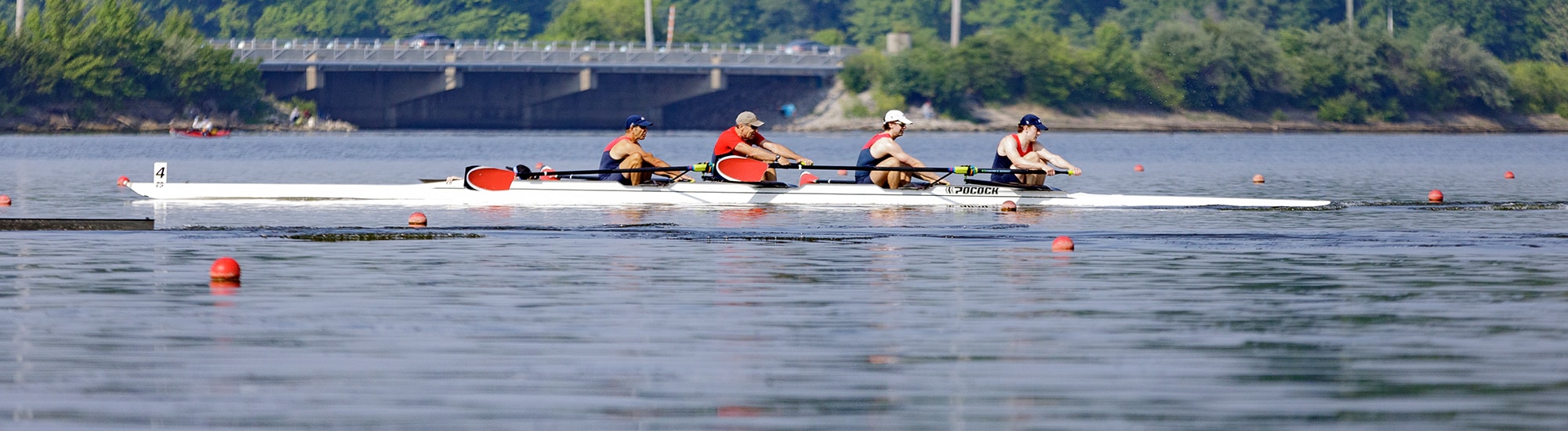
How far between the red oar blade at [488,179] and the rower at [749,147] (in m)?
2.51

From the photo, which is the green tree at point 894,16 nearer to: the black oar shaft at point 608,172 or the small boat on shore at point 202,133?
the small boat on shore at point 202,133

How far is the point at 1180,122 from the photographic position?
310 feet

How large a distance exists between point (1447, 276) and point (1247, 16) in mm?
106431

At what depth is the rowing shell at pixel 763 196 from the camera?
24672mm

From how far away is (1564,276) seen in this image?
50.8 feet

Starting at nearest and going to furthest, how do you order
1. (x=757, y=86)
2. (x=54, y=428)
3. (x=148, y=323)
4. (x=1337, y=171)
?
1. (x=54, y=428)
2. (x=148, y=323)
3. (x=1337, y=171)
4. (x=757, y=86)

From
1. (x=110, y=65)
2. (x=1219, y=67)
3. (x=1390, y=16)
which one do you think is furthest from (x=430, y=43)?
(x=1390, y=16)

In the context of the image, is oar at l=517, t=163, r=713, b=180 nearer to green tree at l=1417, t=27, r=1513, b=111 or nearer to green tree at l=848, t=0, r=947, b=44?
green tree at l=1417, t=27, r=1513, b=111

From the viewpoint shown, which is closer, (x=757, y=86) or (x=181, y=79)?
(x=181, y=79)

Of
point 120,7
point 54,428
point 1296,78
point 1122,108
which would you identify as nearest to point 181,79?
point 120,7

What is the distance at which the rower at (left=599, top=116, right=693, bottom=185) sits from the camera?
25.2 meters

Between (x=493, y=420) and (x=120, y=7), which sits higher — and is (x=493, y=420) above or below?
below

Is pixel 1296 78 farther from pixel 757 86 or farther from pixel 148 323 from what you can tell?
pixel 148 323

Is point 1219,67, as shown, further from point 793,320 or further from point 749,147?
point 793,320
